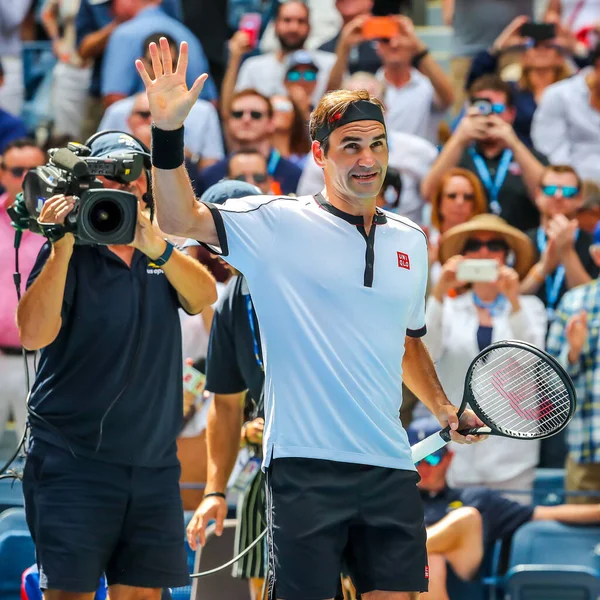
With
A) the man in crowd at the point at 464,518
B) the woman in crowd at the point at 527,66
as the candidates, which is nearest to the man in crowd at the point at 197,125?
the woman in crowd at the point at 527,66

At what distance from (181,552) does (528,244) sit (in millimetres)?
3646

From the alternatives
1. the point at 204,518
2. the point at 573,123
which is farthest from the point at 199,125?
the point at 204,518

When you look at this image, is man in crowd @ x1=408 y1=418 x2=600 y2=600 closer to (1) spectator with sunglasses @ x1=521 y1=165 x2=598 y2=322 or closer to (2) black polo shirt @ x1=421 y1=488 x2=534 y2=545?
(2) black polo shirt @ x1=421 y1=488 x2=534 y2=545

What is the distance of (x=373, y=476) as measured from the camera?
12.2 ft

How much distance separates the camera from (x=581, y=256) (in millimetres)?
7691

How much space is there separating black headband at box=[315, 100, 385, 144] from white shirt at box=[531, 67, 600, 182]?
4.97 metres

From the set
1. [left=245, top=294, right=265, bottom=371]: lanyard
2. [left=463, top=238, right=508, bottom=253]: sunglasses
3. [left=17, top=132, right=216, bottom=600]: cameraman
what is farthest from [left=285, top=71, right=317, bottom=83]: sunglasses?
[left=17, top=132, right=216, bottom=600]: cameraman

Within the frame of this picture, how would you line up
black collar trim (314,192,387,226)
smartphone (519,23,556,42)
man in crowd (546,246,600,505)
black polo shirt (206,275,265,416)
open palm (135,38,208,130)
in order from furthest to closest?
smartphone (519,23,556,42)
man in crowd (546,246,600,505)
black polo shirt (206,275,265,416)
black collar trim (314,192,387,226)
open palm (135,38,208,130)

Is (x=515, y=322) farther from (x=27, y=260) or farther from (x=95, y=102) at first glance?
(x=95, y=102)

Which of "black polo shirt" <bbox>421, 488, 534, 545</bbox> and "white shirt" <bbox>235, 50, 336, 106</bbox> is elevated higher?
"white shirt" <bbox>235, 50, 336, 106</bbox>

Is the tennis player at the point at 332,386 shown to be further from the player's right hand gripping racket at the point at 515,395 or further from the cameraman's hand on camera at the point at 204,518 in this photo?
the cameraman's hand on camera at the point at 204,518

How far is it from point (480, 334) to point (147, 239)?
10.1ft

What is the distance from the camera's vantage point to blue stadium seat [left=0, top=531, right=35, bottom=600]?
5.73 m

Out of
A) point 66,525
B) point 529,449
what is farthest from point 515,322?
point 66,525
